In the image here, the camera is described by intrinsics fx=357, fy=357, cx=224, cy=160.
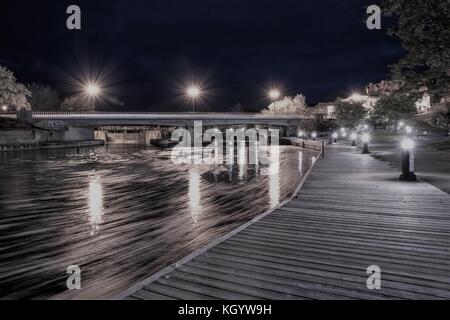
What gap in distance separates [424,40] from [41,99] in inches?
4868

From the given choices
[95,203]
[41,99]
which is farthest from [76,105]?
[95,203]

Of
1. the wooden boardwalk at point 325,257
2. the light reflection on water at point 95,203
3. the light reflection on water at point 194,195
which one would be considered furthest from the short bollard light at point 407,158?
A: the light reflection on water at point 95,203

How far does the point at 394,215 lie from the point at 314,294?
6.14 meters

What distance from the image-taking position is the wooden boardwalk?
5.64 meters

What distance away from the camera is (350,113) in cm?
8100

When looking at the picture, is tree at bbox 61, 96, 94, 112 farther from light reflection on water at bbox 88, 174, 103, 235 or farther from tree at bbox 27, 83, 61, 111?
light reflection on water at bbox 88, 174, 103, 235

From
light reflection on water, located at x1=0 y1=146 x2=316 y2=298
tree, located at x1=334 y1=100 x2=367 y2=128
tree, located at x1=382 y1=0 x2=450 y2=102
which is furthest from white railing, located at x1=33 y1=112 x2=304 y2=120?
A: tree, located at x1=382 y1=0 x2=450 y2=102

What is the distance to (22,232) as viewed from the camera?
1177 cm

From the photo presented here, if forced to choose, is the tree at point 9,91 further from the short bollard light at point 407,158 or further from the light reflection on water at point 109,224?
the short bollard light at point 407,158

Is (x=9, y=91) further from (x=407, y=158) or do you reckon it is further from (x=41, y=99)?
(x=407, y=158)

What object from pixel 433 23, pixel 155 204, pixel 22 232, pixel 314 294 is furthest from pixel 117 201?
pixel 433 23

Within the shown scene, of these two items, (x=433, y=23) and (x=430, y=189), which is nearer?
(x=430, y=189)

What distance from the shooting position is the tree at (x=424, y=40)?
50.3ft
